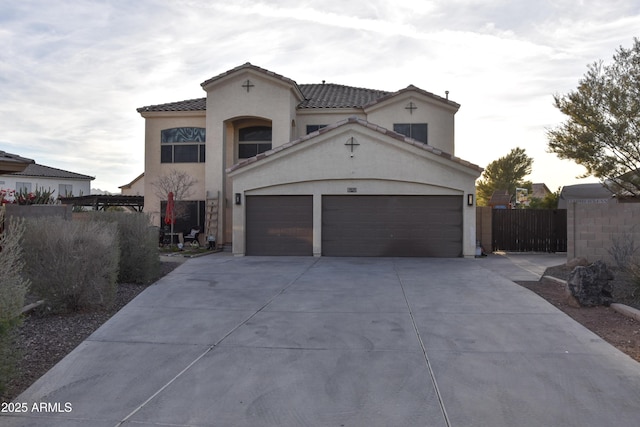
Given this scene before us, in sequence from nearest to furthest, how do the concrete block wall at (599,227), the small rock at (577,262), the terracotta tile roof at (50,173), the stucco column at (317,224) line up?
the small rock at (577,262) < the concrete block wall at (599,227) < the stucco column at (317,224) < the terracotta tile roof at (50,173)

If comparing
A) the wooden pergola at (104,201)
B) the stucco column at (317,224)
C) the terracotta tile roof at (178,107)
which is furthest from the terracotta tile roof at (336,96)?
the wooden pergola at (104,201)

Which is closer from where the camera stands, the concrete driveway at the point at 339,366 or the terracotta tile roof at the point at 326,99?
the concrete driveway at the point at 339,366

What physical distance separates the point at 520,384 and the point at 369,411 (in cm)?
182

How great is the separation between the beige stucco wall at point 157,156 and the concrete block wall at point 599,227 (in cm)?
1553

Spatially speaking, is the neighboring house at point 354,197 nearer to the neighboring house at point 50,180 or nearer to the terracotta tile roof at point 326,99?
the terracotta tile roof at point 326,99

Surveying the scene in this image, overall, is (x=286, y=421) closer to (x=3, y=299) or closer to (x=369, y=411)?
(x=369, y=411)

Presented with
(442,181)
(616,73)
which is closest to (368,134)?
(442,181)

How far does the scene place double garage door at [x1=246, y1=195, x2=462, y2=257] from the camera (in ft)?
54.9

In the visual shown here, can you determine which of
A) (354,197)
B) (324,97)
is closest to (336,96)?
(324,97)

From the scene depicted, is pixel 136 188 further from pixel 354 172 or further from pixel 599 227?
pixel 599 227

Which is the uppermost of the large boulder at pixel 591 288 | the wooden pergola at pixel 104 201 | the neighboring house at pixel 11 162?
the neighboring house at pixel 11 162

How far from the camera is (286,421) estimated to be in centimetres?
436

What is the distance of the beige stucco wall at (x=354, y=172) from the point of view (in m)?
16.7

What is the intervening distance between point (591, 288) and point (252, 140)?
16617 millimetres
